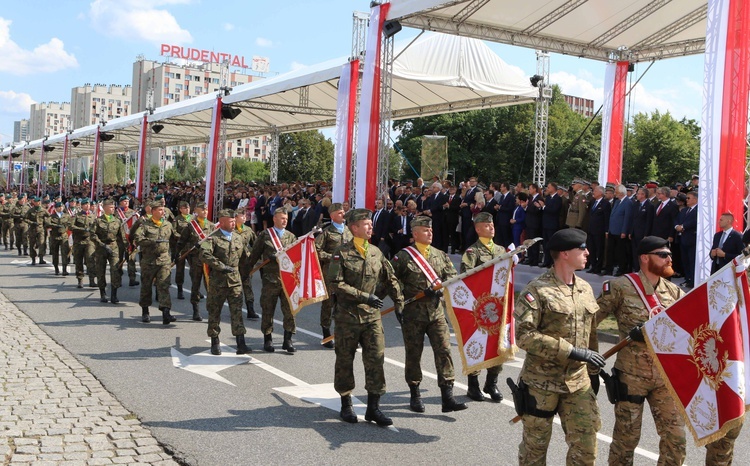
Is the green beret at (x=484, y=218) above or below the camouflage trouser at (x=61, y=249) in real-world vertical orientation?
above

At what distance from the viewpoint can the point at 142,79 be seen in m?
145

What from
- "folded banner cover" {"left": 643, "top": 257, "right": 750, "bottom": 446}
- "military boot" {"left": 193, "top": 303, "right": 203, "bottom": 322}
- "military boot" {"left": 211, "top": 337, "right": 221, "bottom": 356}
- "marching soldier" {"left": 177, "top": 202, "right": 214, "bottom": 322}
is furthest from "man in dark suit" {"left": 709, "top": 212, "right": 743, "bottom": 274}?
"marching soldier" {"left": 177, "top": 202, "right": 214, "bottom": 322}

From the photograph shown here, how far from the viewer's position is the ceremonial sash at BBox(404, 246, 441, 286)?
24.4 feet

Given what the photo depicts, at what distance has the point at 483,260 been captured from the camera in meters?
8.04

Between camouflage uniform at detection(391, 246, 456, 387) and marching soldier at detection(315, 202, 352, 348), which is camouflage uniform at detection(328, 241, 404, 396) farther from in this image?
marching soldier at detection(315, 202, 352, 348)

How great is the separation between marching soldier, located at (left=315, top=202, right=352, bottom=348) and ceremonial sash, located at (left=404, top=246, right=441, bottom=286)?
3205mm

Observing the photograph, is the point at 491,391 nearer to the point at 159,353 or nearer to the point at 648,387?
the point at 648,387

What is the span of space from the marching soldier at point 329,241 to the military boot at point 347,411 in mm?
3744

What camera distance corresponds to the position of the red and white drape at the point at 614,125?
17.6m

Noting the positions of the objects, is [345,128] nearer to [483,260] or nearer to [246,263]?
[246,263]

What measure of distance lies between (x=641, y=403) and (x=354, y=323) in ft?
9.39

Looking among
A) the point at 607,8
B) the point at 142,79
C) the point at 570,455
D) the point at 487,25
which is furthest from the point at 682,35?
the point at 142,79

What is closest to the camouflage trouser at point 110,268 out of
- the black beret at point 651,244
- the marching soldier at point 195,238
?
the marching soldier at point 195,238

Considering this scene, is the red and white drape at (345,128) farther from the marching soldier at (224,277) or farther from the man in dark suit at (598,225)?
the marching soldier at (224,277)
